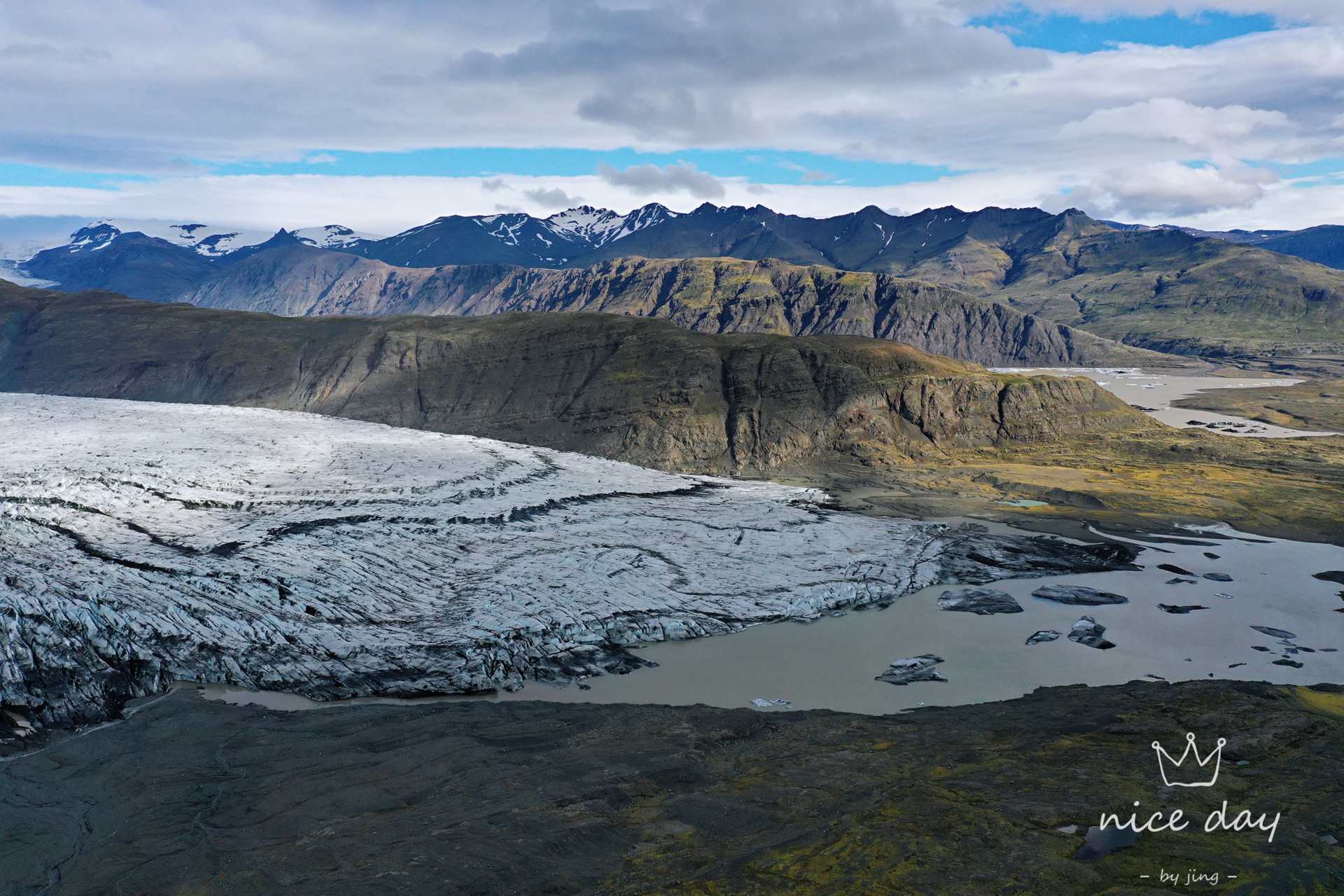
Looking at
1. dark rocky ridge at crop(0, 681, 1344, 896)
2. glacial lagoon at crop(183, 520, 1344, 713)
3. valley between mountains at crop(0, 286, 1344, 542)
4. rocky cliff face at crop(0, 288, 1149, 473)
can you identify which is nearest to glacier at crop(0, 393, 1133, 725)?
glacial lagoon at crop(183, 520, 1344, 713)

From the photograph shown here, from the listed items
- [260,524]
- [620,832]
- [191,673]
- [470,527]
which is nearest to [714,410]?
[470,527]

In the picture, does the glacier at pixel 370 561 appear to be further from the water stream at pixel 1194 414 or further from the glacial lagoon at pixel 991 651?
the water stream at pixel 1194 414

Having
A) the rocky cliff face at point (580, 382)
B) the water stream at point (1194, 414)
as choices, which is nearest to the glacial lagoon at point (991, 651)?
the rocky cliff face at point (580, 382)

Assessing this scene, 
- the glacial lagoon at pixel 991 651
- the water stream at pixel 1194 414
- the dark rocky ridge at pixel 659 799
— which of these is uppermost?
the water stream at pixel 1194 414

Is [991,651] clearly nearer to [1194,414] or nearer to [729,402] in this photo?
[729,402]

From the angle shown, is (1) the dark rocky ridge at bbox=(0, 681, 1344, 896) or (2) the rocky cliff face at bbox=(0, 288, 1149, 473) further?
(2) the rocky cliff face at bbox=(0, 288, 1149, 473)

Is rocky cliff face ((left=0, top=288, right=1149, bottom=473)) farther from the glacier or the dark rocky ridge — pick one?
the dark rocky ridge
